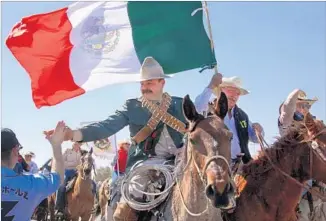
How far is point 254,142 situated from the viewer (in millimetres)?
7625

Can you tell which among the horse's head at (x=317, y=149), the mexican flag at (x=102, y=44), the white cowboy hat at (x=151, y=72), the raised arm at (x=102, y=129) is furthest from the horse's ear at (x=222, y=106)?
the mexican flag at (x=102, y=44)

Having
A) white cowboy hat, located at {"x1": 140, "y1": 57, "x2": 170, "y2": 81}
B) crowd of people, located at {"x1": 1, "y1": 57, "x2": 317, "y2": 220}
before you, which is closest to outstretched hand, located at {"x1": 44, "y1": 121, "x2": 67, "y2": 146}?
crowd of people, located at {"x1": 1, "y1": 57, "x2": 317, "y2": 220}

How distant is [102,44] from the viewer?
26.0 feet

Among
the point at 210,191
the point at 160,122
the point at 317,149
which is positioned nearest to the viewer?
the point at 210,191

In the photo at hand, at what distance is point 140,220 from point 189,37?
325 centimetres

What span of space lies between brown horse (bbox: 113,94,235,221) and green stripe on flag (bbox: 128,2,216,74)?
7.89ft

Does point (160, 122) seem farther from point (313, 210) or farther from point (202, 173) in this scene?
point (313, 210)

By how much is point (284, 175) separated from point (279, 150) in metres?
0.36

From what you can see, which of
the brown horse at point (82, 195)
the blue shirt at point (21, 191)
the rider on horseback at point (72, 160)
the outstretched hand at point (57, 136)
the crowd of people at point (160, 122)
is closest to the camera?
the blue shirt at point (21, 191)

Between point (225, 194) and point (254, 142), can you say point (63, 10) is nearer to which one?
point (254, 142)

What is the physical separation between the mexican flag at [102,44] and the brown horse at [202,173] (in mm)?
2137

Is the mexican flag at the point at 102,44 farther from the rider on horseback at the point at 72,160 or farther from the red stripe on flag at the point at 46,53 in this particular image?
the rider on horseback at the point at 72,160

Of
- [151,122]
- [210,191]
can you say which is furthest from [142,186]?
[210,191]

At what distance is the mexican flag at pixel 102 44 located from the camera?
24.6ft
